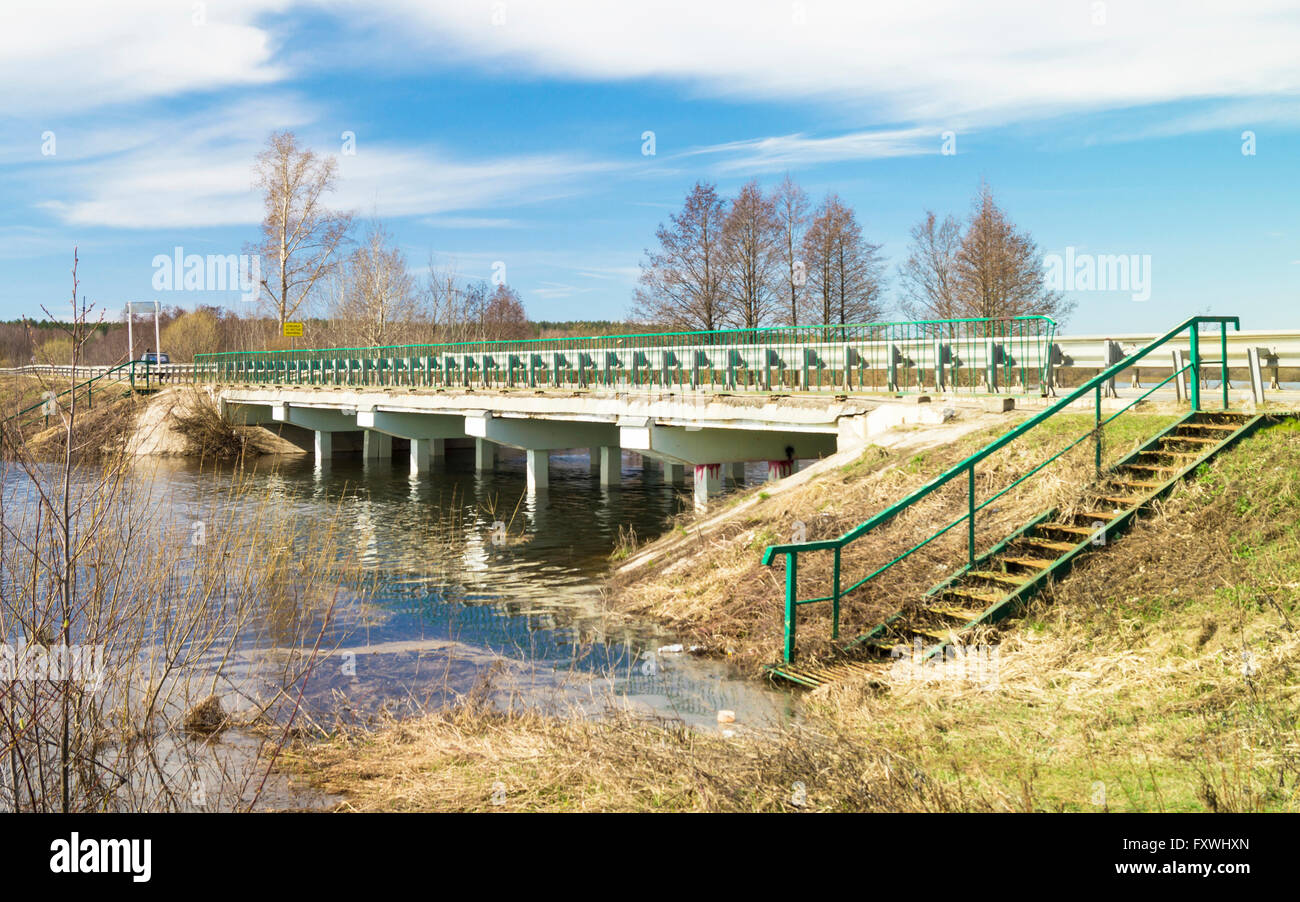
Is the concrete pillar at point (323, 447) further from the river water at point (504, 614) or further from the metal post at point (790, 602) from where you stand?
the metal post at point (790, 602)

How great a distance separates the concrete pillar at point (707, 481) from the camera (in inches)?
807

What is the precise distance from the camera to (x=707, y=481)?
20.8 m

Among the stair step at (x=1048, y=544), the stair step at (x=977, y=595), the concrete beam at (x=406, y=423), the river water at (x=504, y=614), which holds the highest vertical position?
the concrete beam at (x=406, y=423)

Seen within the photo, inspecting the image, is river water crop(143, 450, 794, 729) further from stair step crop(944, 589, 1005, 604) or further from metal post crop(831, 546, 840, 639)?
stair step crop(944, 589, 1005, 604)

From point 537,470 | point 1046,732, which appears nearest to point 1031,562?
point 1046,732

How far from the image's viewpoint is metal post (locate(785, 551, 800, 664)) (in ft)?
28.0

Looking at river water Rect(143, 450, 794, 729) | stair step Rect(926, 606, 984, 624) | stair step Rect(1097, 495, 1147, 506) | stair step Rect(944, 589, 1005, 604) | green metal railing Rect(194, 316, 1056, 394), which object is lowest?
river water Rect(143, 450, 794, 729)

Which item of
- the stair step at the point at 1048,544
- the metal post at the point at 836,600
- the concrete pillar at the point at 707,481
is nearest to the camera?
the metal post at the point at 836,600

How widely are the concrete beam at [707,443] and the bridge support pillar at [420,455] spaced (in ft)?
48.3

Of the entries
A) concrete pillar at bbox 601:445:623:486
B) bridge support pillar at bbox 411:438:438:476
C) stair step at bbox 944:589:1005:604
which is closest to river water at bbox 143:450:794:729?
concrete pillar at bbox 601:445:623:486

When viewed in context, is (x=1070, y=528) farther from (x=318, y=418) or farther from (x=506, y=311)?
(x=506, y=311)

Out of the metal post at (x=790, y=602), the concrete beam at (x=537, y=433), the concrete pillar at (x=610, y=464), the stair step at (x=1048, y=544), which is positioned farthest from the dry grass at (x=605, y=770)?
the concrete pillar at (x=610, y=464)

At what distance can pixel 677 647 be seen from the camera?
10.2 m
